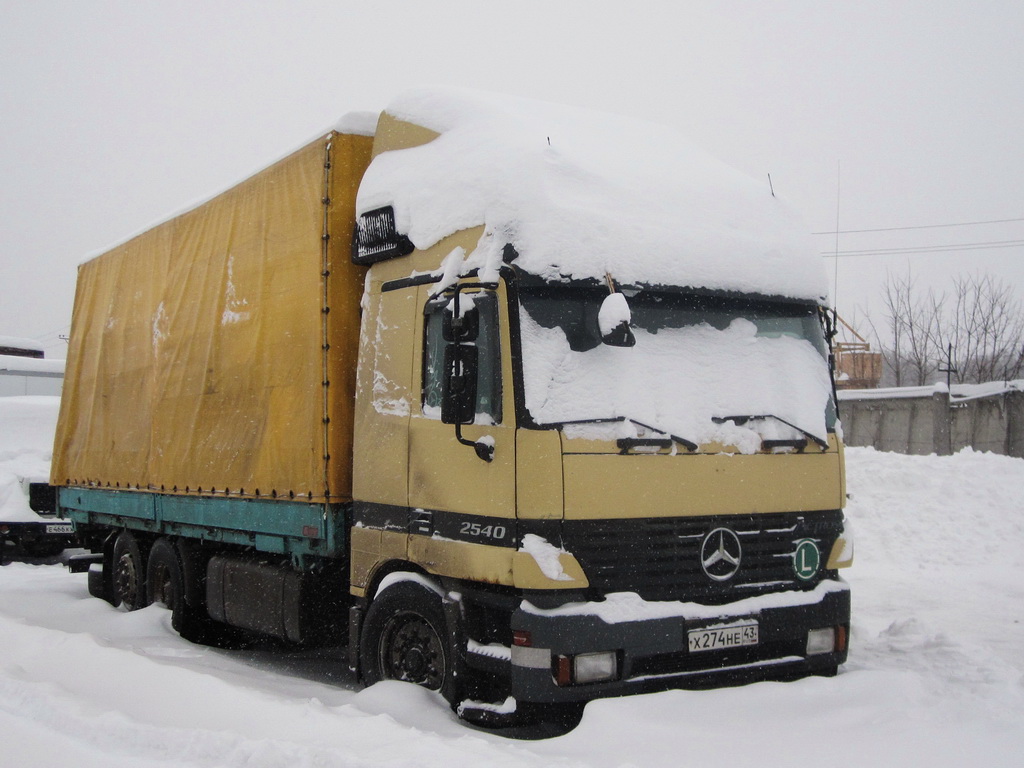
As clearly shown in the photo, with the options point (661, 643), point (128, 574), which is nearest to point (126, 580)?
point (128, 574)

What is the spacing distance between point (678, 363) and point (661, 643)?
1474mm

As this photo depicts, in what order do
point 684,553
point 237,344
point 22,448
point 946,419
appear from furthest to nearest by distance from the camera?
point 946,419, point 22,448, point 237,344, point 684,553

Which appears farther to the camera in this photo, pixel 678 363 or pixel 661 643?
pixel 678 363

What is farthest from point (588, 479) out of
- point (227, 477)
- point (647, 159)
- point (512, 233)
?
point (227, 477)

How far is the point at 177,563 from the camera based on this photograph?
28.9 ft

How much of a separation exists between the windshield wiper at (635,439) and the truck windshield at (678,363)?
1.0 inches

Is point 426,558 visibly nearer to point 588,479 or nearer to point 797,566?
point 588,479

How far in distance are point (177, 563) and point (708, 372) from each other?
5.57 metres

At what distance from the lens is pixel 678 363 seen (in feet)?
17.5

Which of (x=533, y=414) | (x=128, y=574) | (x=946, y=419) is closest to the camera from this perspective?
(x=533, y=414)

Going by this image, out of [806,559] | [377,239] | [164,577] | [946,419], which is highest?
[946,419]

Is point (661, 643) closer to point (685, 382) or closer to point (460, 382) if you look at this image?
point (685, 382)

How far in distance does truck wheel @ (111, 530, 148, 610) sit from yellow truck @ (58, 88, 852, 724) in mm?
2615

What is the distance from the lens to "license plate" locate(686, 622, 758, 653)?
16.6 ft
